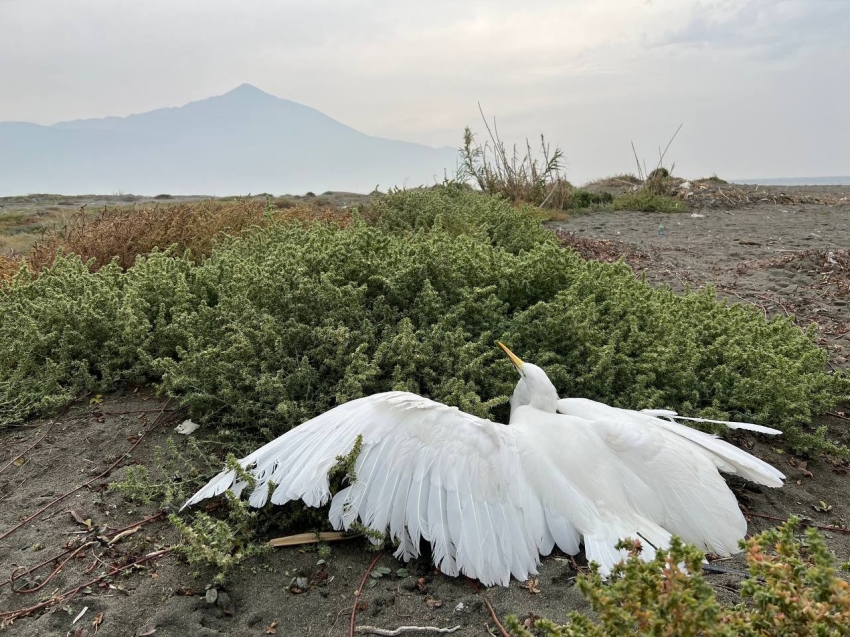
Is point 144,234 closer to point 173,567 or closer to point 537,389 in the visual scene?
point 173,567

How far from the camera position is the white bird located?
2262mm

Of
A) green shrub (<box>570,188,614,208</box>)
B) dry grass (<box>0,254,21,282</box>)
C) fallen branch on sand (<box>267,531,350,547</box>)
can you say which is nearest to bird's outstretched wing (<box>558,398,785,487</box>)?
fallen branch on sand (<box>267,531,350,547</box>)

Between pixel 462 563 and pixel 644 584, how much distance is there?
83 centimetres

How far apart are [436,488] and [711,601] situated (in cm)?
108

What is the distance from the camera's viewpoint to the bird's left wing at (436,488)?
7.38ft

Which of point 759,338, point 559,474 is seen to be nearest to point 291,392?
point 559,474

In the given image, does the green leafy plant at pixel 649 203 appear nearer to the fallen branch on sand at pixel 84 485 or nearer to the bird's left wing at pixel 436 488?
the fallen branch on sand at pixel 84 485

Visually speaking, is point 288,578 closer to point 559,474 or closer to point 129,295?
point 559,474

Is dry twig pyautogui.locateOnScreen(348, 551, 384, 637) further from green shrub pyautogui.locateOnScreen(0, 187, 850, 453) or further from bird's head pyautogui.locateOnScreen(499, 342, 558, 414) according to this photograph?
bird's head pyautogui.locateOnScreen(499, 342, 558, 414)

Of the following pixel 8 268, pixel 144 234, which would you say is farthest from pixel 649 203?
pixel 8 268

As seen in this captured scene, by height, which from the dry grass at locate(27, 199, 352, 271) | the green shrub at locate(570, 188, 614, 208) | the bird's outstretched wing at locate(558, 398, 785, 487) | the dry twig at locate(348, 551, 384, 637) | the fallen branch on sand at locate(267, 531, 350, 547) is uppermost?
the dry grass at locate(27, 199, 352, 271)

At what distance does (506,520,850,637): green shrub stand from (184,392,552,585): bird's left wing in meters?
0.66

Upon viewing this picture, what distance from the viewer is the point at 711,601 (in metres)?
1.37

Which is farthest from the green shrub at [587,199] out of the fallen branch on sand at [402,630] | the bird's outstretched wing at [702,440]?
the fallen branch on sand at [402,630]
